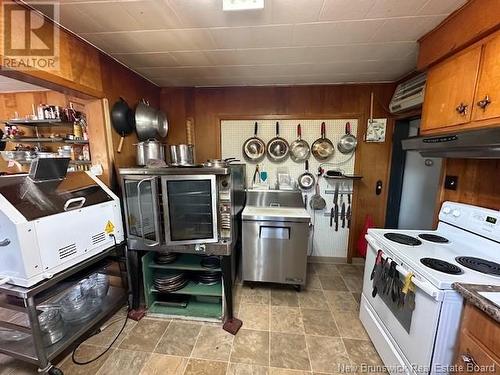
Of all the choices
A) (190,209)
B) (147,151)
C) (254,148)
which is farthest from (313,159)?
(147,151)

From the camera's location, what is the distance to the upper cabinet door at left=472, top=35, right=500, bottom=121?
1.08 m

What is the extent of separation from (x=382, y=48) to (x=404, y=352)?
207cm

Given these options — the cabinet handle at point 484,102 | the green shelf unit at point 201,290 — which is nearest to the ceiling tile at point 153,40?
the cabinet handle at point 484,102

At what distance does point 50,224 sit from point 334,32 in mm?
2151

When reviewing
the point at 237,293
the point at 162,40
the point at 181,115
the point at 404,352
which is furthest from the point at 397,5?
the point at 237,293

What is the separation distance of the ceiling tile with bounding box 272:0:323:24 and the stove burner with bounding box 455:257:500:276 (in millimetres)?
1630

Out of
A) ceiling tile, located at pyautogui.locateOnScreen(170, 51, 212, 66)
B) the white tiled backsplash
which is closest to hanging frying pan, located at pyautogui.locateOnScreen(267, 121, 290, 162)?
the white tiled backsplash

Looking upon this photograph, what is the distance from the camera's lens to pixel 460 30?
124cm

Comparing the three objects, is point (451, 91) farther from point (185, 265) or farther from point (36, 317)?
point (36, 317)

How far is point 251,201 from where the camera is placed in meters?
2.55

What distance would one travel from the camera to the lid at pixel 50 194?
1.22 m

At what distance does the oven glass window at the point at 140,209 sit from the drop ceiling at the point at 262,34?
1028 mm

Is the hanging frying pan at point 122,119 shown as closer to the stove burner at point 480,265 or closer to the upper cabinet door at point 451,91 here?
the upper cabinet door at point 451,91

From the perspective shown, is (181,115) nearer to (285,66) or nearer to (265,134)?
(265,134)
